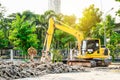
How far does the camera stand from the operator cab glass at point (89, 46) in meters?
31.7

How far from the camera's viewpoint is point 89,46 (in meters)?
31.8

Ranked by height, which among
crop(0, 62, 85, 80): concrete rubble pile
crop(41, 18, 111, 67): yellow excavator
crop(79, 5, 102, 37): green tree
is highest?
crop(79, 5, 102, 37): green tree

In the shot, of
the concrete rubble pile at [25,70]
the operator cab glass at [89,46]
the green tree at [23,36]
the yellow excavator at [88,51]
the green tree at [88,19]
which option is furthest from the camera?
the green tree at [88,19]

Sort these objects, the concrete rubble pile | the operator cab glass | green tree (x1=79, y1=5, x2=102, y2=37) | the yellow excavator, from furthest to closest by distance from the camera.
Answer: green tree (x1=79, y1=5, x2=102, y2=37)
the operator cab glass
the yellow excavator
the concrete rubble pile

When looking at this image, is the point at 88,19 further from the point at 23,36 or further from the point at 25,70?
the point at 25,70

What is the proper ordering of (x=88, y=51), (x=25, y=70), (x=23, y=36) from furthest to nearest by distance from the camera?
1. (x=23, y=36)
2. (x=88, y=51)
3. (x=25, y=70)

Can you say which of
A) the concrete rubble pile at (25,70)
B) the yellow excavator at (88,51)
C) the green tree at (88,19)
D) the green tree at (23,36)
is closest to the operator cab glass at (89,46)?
the yellow excavator at (88,51)

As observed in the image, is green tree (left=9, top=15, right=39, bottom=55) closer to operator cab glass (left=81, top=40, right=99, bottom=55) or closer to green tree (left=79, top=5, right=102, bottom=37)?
operator cab glass (left=81, top=40, right=99, bottom=55)

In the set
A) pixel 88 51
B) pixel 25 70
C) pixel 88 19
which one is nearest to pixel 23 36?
pixel 88 51

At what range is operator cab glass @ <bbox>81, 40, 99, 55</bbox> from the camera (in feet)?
104

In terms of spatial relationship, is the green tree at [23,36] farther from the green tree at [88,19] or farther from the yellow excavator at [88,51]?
the green tree at [88,19]

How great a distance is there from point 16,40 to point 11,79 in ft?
92.6

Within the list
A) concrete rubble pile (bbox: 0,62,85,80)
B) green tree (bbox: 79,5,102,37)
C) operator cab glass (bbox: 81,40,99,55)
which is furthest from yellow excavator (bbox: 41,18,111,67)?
green tree (bbox: 79,5,102,37)

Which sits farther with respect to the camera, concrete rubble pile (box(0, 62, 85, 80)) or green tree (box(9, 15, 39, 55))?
green tree (box(9, 15, 39, 55))
